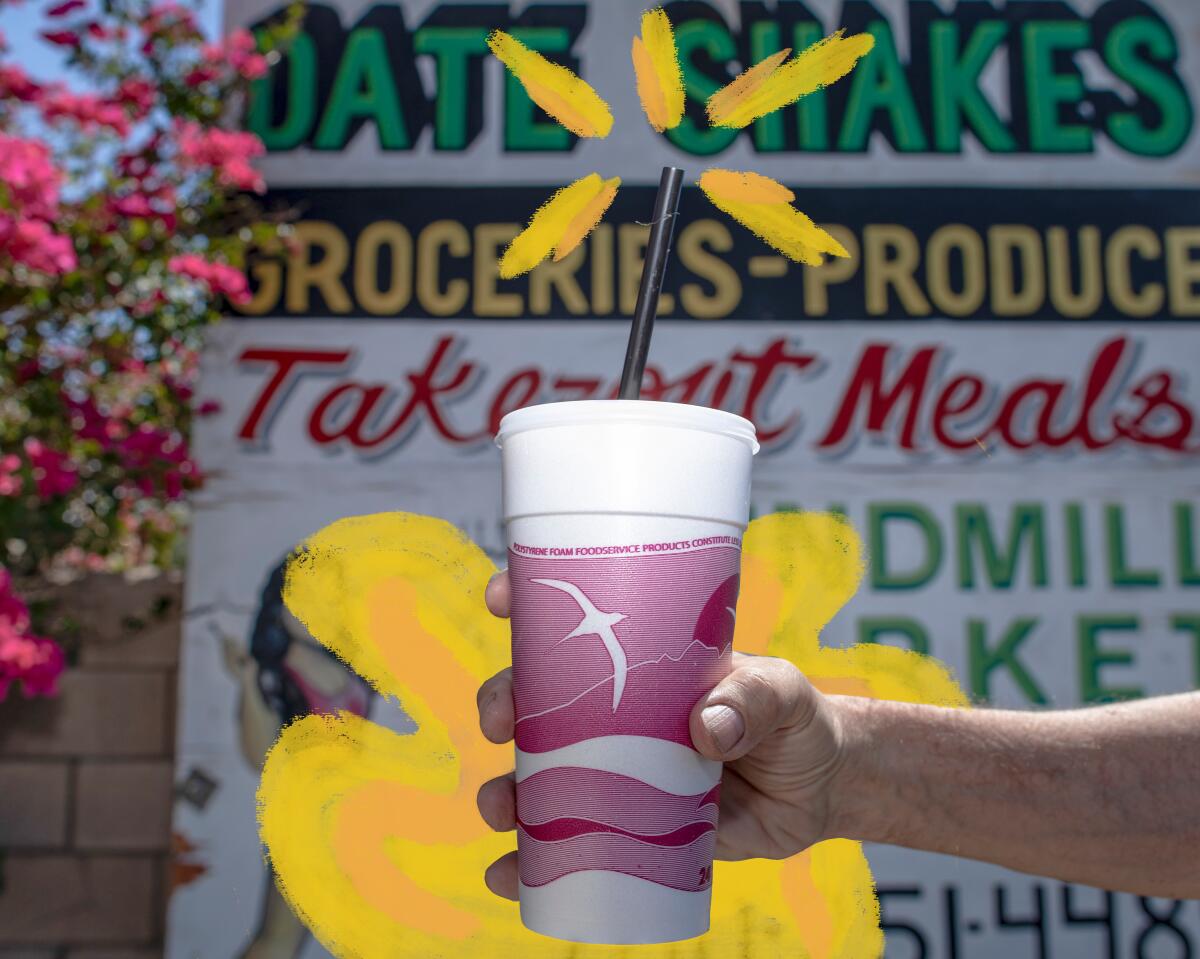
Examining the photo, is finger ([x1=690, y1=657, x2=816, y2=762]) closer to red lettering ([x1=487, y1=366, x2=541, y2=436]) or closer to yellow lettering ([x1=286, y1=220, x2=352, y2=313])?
red lettering ([x1=487, y1=366, x2=541, y2=436])

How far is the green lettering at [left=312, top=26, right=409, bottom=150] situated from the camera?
9.33 ft

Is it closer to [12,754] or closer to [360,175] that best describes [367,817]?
[12,754]

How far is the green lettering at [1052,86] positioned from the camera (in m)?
2.88

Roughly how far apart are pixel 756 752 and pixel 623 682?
Result: 281 millimetres

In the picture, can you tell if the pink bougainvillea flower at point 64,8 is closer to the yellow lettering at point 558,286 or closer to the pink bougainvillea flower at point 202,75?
the pink bougainvillea flower at point 202,75

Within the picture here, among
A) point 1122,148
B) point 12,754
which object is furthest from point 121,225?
point 1122,148

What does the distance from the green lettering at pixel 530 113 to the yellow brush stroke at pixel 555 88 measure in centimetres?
2

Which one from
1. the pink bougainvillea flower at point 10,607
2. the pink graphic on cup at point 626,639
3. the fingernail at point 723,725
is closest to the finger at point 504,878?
the pink graphic on cup at point 626,639

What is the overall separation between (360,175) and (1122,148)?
203 cm

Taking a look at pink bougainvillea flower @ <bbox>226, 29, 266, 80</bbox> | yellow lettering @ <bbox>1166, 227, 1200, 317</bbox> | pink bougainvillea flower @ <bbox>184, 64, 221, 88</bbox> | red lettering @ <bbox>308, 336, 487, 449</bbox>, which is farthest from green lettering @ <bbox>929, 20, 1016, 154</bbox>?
pink bougainvillea flower @ <bbox>184, 64, 221, 88</bbox>

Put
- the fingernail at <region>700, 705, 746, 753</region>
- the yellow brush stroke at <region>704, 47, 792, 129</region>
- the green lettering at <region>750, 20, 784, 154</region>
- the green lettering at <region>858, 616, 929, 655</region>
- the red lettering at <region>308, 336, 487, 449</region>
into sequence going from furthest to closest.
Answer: the green lettering at <region>750, 20, 784, 154</region> < the red lettering at <region>308, 336, 487, 449</region> < the green lettering at <region>858, 616, 929, 655</region> < the yellow brush stroke at <region>704, 47, 792, 129</region> < the fingernail at <region>700, 705, 746, 753</region>

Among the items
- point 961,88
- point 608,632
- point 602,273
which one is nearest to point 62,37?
point 602,273

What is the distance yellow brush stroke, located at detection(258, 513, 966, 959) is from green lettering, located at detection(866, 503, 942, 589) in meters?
0.10

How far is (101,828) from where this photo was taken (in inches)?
110
